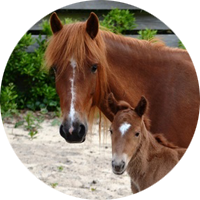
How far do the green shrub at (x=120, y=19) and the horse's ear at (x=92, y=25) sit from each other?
3924 mm

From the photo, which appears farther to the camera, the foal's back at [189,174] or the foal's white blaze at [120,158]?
the foal's back at [189,174]

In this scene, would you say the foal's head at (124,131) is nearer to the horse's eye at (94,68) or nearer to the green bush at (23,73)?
the horse's eye at (94,68)

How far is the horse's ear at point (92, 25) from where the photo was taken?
4.67 metres

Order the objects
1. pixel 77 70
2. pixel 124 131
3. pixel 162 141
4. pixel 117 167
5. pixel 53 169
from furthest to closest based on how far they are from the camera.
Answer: pixel 53 169 → pixel 162 141 → pixel 77 70 → pixel 124 131 → pixel 117 167

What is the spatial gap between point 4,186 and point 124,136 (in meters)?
2.11

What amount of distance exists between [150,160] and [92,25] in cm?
119

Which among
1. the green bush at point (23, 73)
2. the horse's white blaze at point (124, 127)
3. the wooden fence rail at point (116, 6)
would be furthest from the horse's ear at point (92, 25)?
the wooden fence rail at point (116, 6)

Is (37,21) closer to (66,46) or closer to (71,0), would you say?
(71,0)

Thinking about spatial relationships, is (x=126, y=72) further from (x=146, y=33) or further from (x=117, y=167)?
(x=146, y=33)

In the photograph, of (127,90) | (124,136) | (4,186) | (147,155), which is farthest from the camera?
(4,186)

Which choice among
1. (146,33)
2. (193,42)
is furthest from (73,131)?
(193,42)

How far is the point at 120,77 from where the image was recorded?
194 inches

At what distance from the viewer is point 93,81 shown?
4.64m

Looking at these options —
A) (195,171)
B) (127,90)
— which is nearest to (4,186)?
(127,90)
